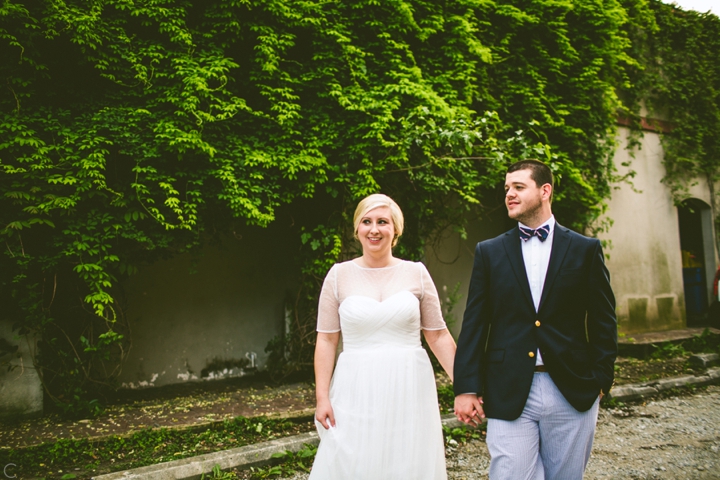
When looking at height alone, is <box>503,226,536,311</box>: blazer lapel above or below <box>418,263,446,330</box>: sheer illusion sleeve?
above

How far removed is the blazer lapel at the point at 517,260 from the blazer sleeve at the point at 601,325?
0.32 metres

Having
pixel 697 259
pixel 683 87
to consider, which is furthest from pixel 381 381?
pixel 697 259

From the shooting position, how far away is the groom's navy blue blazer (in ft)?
8.05

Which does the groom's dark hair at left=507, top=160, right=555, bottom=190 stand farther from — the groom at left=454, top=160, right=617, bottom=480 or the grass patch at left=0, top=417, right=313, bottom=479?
the grass patch at left=0, top=417, right=313, bottom=479

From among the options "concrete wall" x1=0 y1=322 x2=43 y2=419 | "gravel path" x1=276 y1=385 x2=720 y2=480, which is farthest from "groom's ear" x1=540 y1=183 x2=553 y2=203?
"concrete wall" x1=0 y1=322 x2=43 y2=419

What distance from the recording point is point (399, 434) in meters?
2.74

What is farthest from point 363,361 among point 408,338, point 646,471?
point 646,471

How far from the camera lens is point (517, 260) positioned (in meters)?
2.65

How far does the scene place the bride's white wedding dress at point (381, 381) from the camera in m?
2.69

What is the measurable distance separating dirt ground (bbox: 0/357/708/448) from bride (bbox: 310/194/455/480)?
270 centimetres

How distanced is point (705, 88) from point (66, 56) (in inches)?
455

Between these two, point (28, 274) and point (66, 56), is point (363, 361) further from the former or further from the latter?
point (66, 56)

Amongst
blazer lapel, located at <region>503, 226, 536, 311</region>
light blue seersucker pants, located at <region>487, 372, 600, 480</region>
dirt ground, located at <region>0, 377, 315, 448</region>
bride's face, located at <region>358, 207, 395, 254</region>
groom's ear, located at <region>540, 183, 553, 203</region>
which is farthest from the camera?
dirt ground, located at <region>0, 377, 315, 448</region>

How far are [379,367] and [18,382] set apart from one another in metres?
4.45
